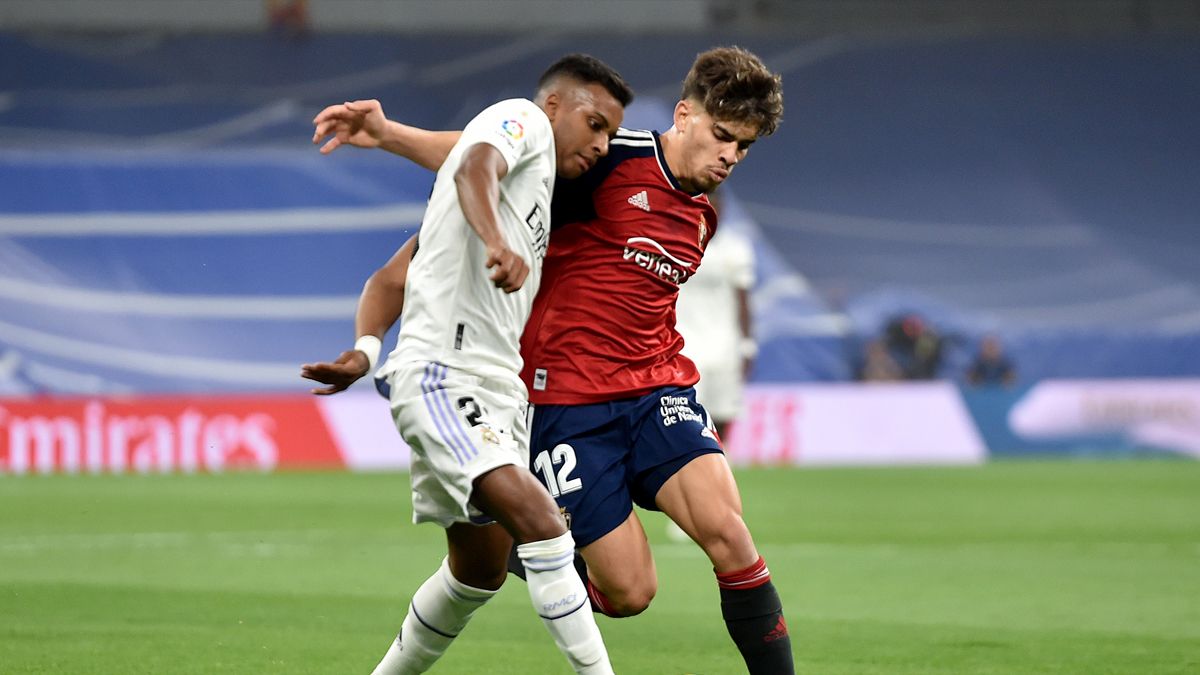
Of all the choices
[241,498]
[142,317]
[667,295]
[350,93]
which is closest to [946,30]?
[350,93]

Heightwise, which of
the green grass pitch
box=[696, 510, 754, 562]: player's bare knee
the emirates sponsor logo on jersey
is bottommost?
the green grass pitch

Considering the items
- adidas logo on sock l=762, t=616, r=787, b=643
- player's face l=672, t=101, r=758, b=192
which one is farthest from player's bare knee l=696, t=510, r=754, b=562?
player's face l=672, t=101, r=758, b=192

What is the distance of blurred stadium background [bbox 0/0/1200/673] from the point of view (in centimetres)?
1903

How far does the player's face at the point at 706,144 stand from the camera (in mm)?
5426

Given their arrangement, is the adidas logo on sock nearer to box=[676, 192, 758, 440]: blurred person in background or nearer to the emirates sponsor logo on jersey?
the emirates sponsor logo on jersey

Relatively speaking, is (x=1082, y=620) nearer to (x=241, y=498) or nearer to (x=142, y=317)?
(x=241, y=498)

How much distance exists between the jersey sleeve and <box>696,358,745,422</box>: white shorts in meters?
7.65

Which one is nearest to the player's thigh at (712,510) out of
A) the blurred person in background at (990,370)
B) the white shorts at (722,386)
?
the white shorts at (722,386)

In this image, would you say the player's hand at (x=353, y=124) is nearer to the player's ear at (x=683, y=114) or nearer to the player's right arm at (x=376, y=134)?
the player's right arm at (x=376, y=134)

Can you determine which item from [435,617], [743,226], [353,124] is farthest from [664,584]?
[743,226]

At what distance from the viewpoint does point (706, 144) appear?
17.9 feet

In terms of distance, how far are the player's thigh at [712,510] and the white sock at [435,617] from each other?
0.65 m

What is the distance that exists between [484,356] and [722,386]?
7888 mm

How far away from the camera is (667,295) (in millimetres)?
5625
